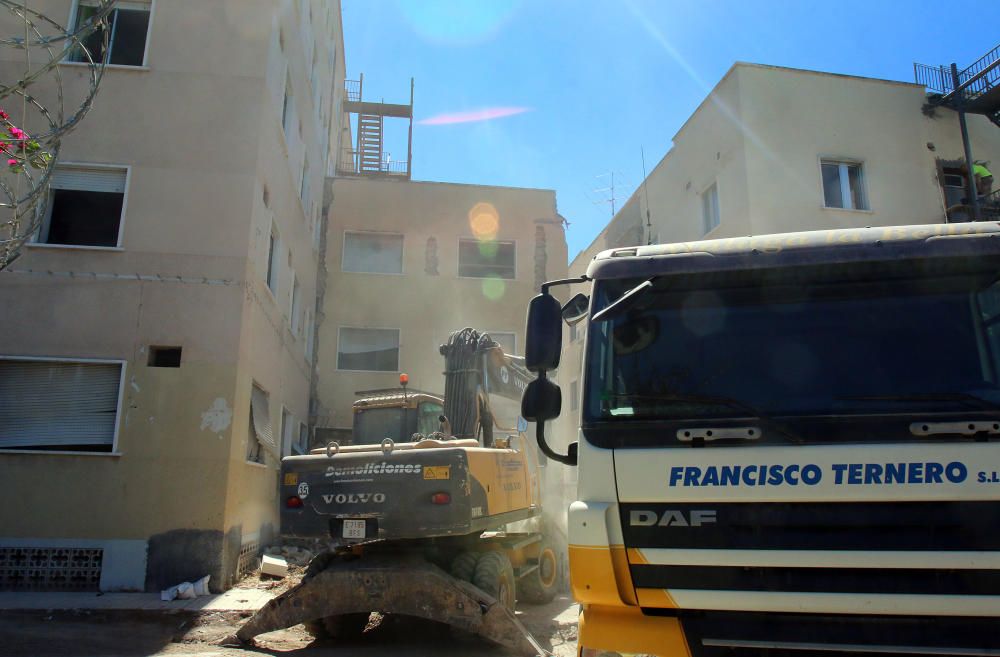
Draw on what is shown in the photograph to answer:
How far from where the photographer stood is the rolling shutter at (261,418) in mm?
12203

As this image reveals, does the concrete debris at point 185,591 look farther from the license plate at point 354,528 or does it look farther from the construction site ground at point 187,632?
the license plate at point 354,528

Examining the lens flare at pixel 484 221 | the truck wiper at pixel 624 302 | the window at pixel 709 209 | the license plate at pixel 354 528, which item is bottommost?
the license plate at pixel 354 528

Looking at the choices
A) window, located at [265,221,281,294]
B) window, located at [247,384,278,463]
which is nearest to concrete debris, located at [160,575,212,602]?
window, located at [247,384,278,463]

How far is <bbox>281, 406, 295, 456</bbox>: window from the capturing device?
15797mm

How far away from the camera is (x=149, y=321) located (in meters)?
10.6

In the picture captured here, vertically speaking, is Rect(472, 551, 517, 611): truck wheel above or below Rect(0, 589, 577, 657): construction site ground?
above

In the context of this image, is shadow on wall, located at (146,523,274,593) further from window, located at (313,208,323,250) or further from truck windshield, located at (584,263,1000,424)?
window, located at (313,208,323,250)

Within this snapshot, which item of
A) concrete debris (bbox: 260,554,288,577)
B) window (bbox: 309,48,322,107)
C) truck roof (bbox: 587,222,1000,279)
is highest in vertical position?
window (bbox: 309,48,322,107)

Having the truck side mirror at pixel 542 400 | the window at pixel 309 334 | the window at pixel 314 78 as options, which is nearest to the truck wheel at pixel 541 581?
the truck side mirror at pixel 542 400

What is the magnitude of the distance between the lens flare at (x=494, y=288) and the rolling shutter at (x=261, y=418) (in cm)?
1003

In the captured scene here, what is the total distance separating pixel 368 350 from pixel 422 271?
292cm

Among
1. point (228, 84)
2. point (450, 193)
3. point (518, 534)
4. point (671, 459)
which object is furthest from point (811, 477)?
point (450, 193)

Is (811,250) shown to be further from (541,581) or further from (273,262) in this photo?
(273,262)

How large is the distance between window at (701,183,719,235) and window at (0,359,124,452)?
12300mm
